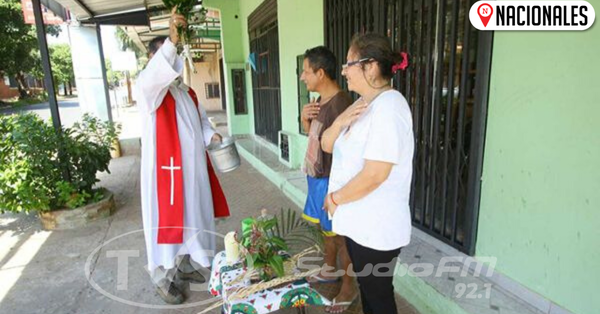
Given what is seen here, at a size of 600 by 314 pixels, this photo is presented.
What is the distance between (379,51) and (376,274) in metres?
0.99

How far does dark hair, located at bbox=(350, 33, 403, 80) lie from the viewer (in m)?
1.51

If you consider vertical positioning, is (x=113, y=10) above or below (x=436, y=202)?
above

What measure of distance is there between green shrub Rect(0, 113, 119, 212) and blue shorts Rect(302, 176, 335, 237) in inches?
122

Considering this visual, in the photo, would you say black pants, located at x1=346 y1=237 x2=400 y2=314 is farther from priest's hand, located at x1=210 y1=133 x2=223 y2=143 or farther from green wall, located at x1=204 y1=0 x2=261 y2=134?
green wall, located at x1=204 y1=0 x2=261 y2=134

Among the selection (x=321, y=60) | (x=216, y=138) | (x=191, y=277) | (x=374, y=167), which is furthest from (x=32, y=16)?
(x=374, y=167)

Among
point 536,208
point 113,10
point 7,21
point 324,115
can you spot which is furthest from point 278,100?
point 7,21

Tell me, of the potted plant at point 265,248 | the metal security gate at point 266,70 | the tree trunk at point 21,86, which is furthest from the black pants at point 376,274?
the tree trunk at point 21,86

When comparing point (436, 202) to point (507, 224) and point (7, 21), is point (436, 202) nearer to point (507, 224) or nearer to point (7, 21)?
point (507, 224)

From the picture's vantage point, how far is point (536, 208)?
1973mm

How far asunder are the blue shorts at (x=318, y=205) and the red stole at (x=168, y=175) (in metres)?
0.92

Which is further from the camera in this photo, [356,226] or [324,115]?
[324,115]

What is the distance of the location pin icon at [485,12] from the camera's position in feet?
6.97

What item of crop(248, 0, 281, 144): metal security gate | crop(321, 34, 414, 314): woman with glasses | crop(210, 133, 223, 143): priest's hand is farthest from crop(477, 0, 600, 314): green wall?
crop(248, 0, 281, 144): metal security gate

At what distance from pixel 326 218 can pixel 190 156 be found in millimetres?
1070
